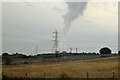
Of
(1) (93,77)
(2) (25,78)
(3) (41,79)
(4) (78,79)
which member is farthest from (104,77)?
(2) (25,78)

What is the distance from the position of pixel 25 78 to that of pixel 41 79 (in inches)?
109

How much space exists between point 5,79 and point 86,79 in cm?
1190

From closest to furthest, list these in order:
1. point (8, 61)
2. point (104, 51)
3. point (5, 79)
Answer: point (5, 79)
point (8, 61)
point (104, 51)

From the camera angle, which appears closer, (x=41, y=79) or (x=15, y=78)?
(x=41, y=79)

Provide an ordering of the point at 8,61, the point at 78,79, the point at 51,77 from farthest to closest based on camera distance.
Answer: the point at 8,61, the point at 51,77, the point at 78,79

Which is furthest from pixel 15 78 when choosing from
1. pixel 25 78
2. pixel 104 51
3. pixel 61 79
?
pixel 104 51

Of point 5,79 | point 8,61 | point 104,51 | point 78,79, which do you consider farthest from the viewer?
point 104,51

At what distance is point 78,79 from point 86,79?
90 centimetres

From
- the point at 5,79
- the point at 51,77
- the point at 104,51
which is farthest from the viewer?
the point at 104,51

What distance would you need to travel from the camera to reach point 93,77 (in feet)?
86.2

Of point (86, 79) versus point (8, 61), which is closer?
point (86, 79)

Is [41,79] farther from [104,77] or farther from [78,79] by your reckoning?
[104,77]

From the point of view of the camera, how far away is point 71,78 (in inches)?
965

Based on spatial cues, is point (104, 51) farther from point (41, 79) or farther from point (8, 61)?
point (41, 79)
